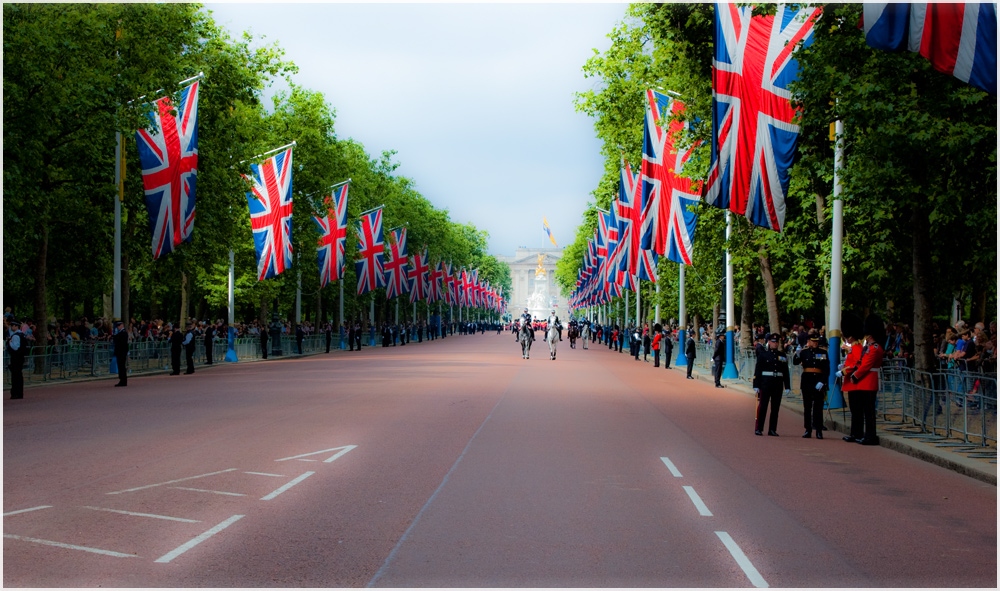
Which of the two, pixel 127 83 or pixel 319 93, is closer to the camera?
pixel 127 83

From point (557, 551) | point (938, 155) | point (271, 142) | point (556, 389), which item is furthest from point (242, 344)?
point (557, 551)

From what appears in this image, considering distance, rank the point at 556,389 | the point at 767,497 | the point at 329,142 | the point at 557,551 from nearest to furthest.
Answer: the point at 557,551 → the point at 767,497 → the point at 556,389 → the point at 329,142

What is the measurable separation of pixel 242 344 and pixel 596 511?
3989cm

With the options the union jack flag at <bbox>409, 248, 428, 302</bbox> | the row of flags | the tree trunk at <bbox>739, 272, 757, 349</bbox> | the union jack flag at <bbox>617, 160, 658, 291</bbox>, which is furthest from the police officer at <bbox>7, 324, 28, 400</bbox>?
the union jack flag at <bbox>409, 248, 428, 302</bbox>

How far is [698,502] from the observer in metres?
9.65

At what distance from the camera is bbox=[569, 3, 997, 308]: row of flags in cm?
1105

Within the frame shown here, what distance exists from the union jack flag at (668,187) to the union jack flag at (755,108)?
8.85m

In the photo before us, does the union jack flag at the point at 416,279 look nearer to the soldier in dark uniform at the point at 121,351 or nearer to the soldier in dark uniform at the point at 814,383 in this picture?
the soldier in dark uniform at the point at 121,351

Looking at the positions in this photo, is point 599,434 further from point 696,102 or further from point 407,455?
point 696,102

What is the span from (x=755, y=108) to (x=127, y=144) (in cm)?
2405

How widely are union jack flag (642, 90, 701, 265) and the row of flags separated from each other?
3cm

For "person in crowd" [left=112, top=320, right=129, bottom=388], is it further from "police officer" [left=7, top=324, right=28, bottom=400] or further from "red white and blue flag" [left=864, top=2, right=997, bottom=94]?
"red white and blue flag" [left=864, top=2, right=997, bottom=94]

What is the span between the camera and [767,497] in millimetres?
10102

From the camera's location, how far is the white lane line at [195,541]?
7152mm
